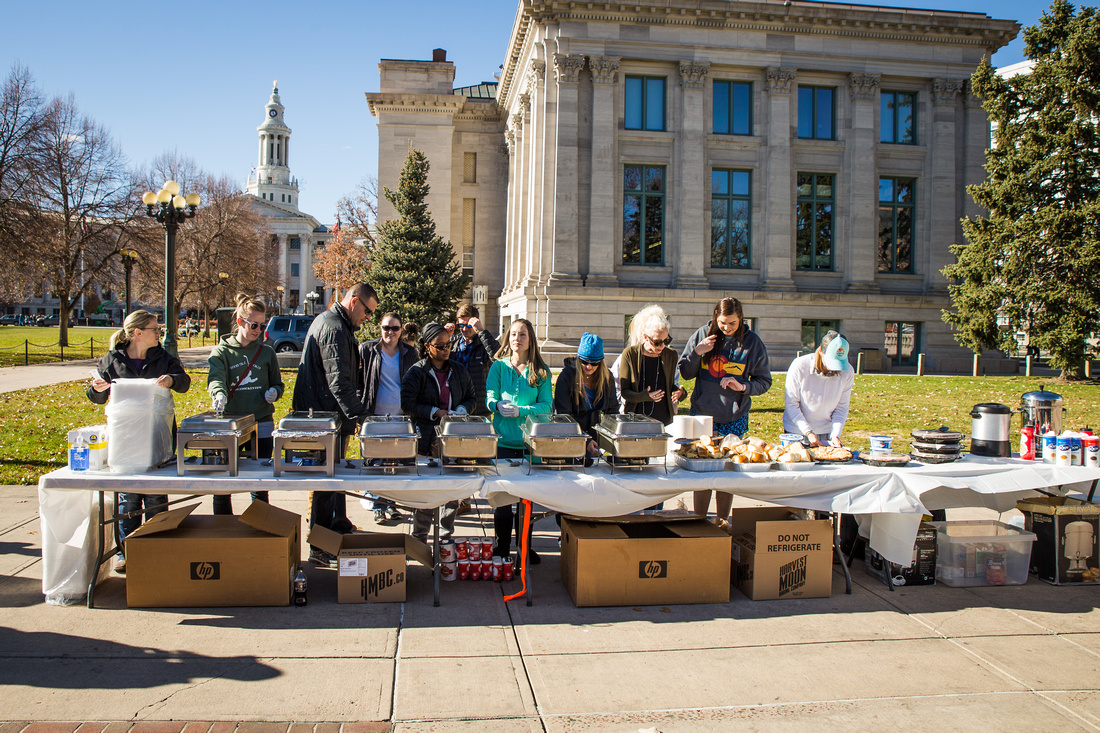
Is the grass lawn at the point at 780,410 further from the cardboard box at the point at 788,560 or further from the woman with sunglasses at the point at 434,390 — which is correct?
the cardboard box at the point at 788,560

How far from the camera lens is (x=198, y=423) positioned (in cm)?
498

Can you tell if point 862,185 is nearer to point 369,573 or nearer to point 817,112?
point 817,112

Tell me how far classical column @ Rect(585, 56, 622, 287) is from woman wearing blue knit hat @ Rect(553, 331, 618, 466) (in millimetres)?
22570

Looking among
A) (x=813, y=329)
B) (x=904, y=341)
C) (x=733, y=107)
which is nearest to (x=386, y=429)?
(x=813, y=329)

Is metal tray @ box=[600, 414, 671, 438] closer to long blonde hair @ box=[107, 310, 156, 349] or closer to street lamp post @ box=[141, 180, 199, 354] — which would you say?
long blonde hair @ box=[107, 310, 156, 349]

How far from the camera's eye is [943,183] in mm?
30766

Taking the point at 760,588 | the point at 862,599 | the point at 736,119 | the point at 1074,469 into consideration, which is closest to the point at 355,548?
the point at 760,588

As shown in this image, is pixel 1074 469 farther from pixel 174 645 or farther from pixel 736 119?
pixel 736 119

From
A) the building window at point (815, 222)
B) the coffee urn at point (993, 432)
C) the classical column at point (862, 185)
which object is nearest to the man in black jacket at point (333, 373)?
the coffee urn at point (993, 432)

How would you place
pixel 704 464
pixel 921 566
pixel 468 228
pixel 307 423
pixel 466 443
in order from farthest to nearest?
pixel 468 228 < pixel 921 566 < pixel 704 464 < pixel 466 443 < pixel 307 423

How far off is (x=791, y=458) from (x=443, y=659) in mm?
3093

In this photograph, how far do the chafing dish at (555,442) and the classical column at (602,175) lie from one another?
925 inches

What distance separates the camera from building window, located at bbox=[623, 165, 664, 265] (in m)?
29.6

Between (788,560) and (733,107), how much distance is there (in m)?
28.2
